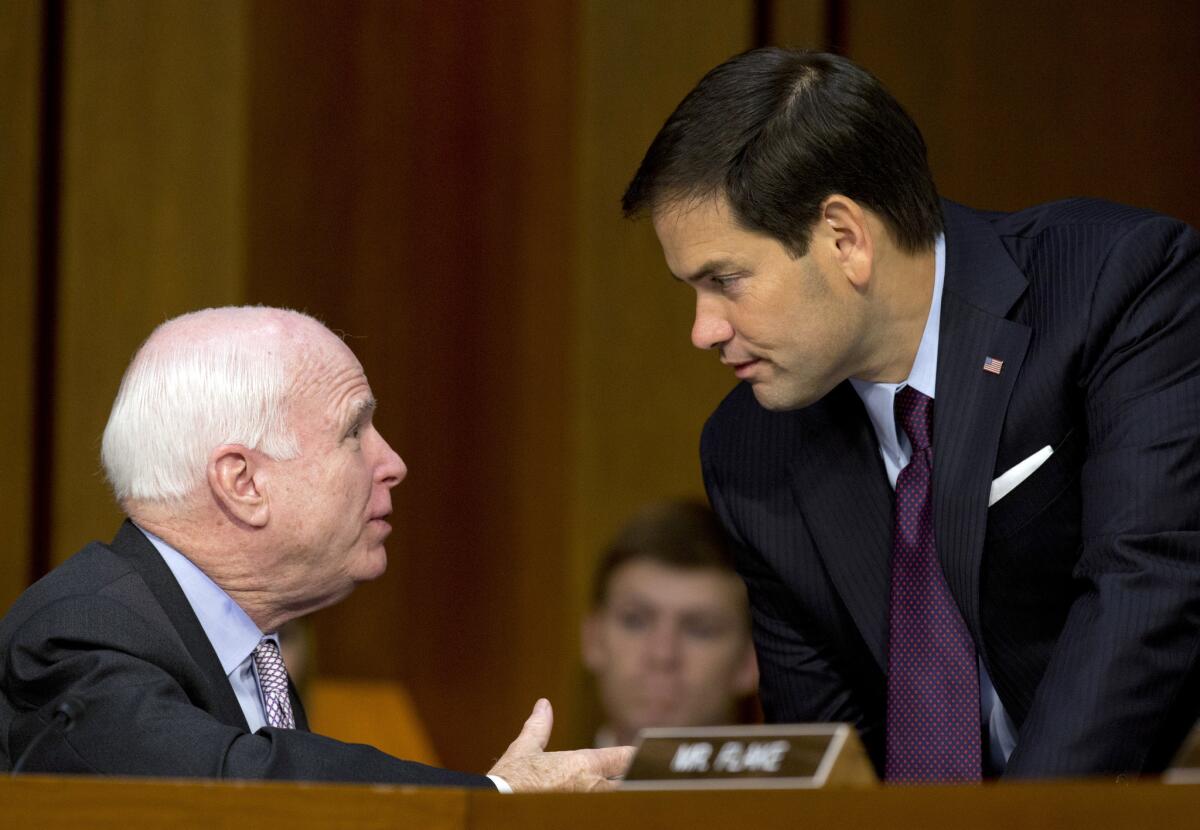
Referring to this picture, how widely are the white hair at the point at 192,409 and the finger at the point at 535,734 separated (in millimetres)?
417

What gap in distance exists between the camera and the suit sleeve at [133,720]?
162 cm

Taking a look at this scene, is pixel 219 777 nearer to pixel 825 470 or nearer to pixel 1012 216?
pixel 825 470

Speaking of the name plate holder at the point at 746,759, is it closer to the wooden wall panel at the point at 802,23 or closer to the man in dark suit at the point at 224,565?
the man in dark suit at the point at 224,565

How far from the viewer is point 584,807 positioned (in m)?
1.24

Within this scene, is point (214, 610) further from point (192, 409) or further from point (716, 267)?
point (716, 267)

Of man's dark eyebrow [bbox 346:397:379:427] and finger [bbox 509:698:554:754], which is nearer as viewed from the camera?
finger [bbox 509:698:554:754]

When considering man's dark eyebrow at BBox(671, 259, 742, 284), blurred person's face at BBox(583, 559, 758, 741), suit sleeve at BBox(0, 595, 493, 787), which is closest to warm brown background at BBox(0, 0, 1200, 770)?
blurred person's face at BBox(583, 559, 758, 741)

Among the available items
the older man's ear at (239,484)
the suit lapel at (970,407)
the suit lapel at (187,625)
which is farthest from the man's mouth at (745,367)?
the suit lapel at (187,625)

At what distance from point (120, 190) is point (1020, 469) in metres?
2.38

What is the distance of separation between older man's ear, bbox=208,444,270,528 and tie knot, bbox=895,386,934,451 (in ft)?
2.48

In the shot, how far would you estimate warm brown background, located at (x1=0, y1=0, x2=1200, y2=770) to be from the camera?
12.2 ft

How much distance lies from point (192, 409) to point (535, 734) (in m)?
0.54

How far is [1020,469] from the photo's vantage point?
1.97 metres

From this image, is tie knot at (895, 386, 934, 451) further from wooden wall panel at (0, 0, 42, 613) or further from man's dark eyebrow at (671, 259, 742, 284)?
wooden wall panel at (0, 0, 42, 613)
